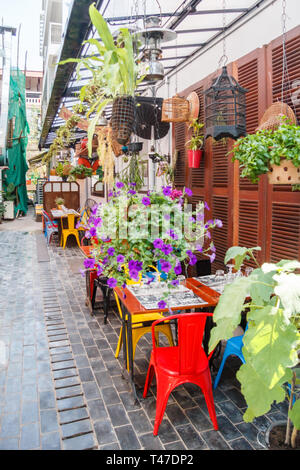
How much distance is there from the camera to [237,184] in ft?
13.5

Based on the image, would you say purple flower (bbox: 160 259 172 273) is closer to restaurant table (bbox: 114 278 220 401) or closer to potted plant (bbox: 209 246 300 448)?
restaurant table (bbox: 114 278 220 401)

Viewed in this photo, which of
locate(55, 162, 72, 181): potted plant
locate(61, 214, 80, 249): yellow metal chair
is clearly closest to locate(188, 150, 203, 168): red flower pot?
locate(61, 214, 80, 249): yellow metal chair

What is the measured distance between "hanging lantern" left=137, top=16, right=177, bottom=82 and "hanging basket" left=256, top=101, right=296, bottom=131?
3.42 feet

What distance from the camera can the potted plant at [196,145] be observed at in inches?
189

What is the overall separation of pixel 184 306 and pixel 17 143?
17498 mm

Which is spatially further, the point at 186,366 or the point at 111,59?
the point at 111,59

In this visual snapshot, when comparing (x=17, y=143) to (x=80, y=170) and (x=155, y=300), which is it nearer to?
(x=80, y=170)

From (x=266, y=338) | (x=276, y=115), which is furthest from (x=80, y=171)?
(x=266, y=338)

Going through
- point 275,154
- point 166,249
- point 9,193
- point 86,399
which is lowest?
point 86,399

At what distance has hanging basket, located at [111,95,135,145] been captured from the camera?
3.05 metres

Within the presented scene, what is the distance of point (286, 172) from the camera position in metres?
2.50

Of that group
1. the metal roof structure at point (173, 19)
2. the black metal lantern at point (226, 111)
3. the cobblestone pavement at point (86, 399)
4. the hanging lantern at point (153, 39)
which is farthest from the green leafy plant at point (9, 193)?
the black metal lantern at point (226, 111)

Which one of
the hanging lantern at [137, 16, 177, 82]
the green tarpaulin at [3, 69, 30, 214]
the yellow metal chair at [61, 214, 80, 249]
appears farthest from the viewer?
the green tarpaulin at [3, 69, 30, 214]

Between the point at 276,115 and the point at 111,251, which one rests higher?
the point at 276,115
